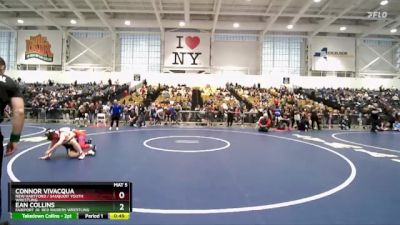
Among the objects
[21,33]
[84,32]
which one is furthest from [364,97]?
[21,33]

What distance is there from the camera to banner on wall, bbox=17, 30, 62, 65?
37.8 meters

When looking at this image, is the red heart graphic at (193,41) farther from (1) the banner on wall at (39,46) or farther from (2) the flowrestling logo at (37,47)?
(2) the flowrestling logo at (37,47)

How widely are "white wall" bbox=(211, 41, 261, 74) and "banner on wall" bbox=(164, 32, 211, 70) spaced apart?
61.1 inches

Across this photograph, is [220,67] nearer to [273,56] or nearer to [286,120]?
[273,56]

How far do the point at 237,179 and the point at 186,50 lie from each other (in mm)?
32674

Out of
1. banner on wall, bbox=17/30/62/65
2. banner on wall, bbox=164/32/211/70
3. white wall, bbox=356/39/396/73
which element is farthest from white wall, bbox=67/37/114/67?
white wall, bbox=356/39/396/73

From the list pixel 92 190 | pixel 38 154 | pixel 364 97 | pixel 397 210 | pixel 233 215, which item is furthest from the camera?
pixel 364 97

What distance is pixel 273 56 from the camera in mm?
39375

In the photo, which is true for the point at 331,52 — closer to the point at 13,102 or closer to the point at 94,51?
the point at 94,51

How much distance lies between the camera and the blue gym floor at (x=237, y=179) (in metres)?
4.36

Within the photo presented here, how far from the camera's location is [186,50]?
Answer: 3769 cm

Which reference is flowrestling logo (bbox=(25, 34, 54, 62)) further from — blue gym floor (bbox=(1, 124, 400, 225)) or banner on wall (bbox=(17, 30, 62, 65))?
blue gym floor (bbox=(1, 124, 400, 225))

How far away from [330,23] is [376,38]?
9815 mm

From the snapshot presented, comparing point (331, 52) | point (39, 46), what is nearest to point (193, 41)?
point (331, 52)
